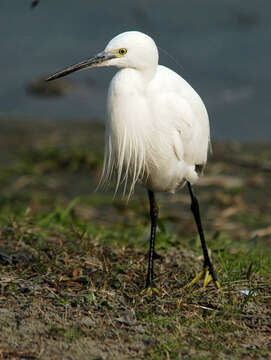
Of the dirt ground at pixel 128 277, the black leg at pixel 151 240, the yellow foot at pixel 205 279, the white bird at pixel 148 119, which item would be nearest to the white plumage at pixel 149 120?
the white bird at pixel 148 119

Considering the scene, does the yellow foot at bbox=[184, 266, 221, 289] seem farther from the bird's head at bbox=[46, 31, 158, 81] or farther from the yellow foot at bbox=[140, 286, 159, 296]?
the bird's head at bbox=[46, 31, 158, 81]

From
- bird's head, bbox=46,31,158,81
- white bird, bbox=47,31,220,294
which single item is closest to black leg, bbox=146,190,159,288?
white bird, bbox=47,31,220,294

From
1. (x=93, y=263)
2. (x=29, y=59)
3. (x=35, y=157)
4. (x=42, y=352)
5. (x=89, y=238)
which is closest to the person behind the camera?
(x=42, y=352)

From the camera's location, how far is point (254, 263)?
3.71 metres

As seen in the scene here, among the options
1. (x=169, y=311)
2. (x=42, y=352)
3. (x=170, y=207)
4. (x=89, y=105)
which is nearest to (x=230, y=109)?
(x=89, y=105)

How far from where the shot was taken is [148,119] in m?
3.07

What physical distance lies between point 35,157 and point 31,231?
3.06 metres

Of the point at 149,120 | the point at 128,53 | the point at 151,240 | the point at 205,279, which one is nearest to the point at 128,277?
the point at 151,240

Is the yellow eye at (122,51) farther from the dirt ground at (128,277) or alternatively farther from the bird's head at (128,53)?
the dirt ground at (128,277)

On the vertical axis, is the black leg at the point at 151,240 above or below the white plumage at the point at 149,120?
below

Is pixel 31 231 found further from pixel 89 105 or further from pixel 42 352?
pixel 89 105

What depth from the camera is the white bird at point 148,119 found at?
9.82 ft

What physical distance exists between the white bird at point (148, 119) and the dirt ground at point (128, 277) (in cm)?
22

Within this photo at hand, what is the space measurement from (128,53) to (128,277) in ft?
3.97
